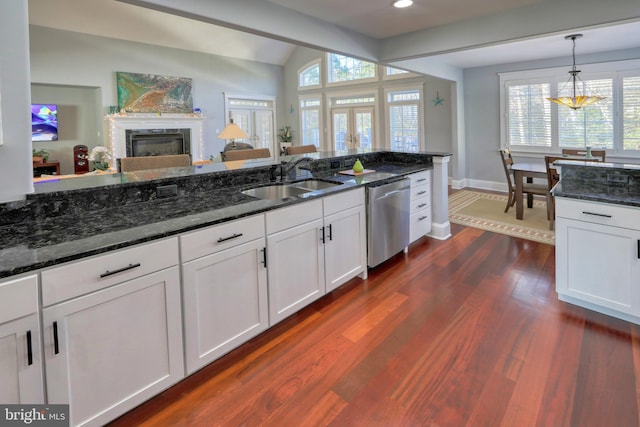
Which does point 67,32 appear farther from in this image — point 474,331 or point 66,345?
point 474,331

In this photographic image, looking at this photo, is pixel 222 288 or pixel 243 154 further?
pixel 243 154

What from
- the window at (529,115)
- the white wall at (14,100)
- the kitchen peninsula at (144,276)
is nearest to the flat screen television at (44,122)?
the kitchen peninsula at (144,276)

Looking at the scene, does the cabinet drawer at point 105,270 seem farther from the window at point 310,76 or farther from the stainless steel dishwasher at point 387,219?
the window at point 310,76

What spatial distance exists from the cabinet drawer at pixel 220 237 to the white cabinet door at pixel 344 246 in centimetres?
68

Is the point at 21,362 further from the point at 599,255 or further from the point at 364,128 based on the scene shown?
the point at 364,128

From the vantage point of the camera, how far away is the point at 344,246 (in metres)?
2.83

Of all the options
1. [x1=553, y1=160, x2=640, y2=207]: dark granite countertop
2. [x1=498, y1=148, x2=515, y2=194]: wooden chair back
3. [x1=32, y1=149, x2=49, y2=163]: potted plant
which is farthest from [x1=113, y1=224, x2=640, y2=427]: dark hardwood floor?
[x1=32, y1=149, x2=49, y2=163]: potted plant

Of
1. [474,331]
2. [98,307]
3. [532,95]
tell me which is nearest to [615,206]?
[474,331]

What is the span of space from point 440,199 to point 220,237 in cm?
A: 299

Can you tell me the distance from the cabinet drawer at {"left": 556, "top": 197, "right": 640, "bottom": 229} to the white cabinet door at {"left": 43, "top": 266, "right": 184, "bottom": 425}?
99.6 inches

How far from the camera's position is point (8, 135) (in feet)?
5.32

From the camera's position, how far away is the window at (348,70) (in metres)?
8.84

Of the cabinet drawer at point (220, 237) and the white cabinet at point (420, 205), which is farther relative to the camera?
the white cabinet at point (420, 205)

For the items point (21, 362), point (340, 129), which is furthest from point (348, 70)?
point (21, 362)
